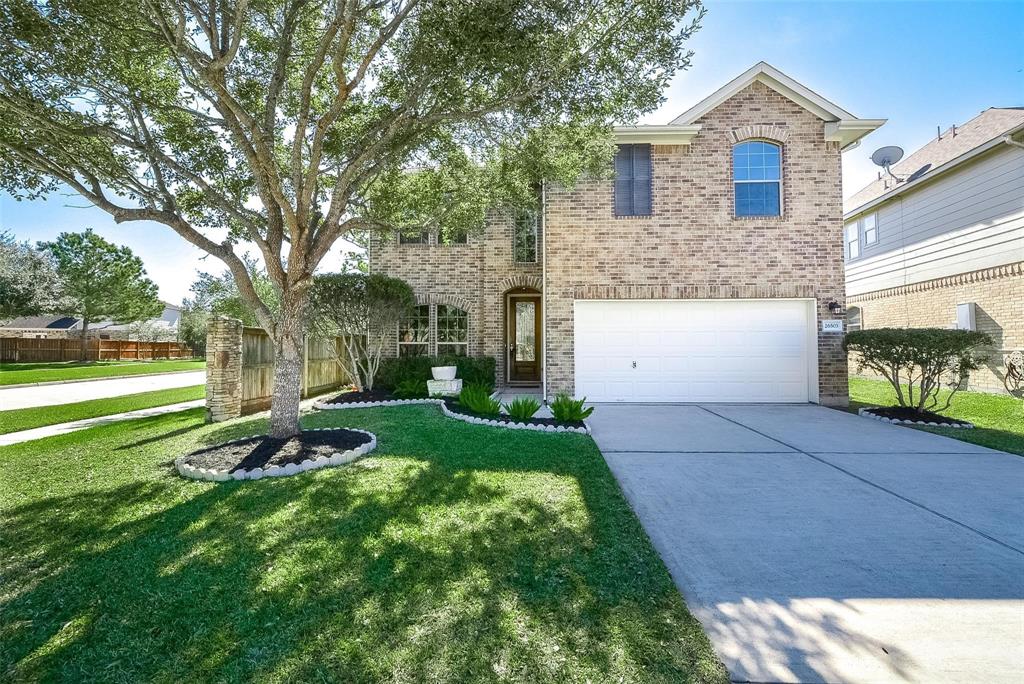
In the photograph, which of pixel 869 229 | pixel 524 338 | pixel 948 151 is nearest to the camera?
pixel 948 151

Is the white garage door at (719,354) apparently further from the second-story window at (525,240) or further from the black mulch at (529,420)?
the second-story window at (525,240)

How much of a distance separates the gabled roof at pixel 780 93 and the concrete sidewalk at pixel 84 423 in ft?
36.9

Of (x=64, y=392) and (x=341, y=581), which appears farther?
(x=64, y=392)

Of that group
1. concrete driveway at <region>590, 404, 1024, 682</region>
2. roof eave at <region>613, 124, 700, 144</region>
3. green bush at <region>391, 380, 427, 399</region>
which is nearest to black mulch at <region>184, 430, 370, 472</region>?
concrete driveway at <region>590, 404, 1024, 682</region>

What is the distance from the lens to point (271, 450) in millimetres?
5316

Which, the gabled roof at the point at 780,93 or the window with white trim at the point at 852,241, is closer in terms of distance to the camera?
the gabled roof at the point at 780,93

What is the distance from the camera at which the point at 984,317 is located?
35.4ft

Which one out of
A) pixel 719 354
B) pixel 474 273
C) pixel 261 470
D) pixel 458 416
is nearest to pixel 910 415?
pixel 719 354

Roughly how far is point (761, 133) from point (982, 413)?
7.01 metres

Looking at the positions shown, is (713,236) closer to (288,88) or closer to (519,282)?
(519,282)

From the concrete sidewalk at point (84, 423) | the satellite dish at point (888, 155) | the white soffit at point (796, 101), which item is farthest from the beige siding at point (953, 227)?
the concrete sidewalk at point (84, 423)

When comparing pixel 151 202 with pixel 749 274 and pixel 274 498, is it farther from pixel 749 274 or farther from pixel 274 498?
pixel 749 274

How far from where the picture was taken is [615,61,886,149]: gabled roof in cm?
965

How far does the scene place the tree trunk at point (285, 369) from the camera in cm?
577
